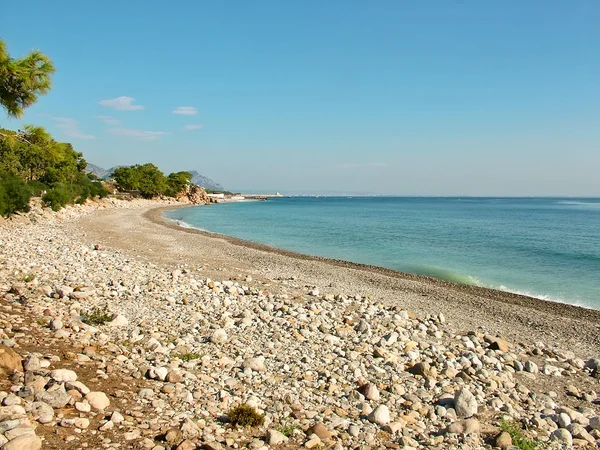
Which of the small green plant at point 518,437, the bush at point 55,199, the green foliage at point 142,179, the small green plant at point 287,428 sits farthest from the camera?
the green foliage at point 142,179

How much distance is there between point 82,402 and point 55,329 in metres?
3.27

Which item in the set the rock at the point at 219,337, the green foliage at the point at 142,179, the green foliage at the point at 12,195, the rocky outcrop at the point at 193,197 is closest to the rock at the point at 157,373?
the rock at the point at 219,337

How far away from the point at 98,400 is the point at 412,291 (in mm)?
16200

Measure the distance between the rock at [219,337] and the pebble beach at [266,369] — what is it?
1.2 inches

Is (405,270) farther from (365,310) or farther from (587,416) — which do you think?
(587,416)

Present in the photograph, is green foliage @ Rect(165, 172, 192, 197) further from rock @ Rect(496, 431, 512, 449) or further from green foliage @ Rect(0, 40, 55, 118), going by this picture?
rock @ Rect(496, 431, 512, 449)

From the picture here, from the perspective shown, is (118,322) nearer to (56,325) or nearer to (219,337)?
(56,325)

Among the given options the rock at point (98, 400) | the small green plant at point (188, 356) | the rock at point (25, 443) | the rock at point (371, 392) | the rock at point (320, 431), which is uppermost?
the rock at point (25, 443)

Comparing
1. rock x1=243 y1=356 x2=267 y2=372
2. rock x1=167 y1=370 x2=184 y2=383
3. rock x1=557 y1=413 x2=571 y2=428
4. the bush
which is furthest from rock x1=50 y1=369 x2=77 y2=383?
the bush

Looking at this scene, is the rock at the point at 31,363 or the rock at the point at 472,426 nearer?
the rock at the point at 31,363

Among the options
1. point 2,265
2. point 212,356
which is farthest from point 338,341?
point 2,265

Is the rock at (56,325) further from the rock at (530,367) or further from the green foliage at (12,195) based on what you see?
the green foliage at (12,195)

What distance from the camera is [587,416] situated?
7.80 m

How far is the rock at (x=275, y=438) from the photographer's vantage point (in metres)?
5.74
